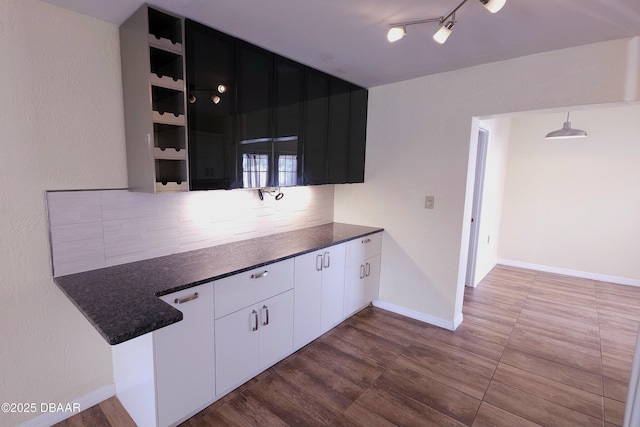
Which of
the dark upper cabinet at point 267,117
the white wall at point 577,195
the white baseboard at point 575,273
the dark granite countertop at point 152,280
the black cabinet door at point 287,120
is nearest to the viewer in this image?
the dark granite countertop at point 152,280

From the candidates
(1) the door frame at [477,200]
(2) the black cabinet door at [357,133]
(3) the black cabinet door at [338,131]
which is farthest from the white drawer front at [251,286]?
(1) the door frame at [477,200]

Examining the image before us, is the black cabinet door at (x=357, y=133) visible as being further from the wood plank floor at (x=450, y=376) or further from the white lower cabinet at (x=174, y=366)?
the white lower cabinet at (x=174, y=366)

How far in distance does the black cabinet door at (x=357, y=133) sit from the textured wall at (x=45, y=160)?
199 cm

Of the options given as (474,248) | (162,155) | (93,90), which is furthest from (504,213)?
(93,90)

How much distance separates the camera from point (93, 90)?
5.93 ft

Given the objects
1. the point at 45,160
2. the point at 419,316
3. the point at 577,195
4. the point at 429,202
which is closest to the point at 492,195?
the point at 577,195

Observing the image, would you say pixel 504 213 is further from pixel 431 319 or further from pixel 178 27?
pixel 178 27

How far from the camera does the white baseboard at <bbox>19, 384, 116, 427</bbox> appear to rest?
5.65ft

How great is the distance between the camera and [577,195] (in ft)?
14.6

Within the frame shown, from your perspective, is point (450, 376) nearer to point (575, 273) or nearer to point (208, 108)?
point (208, 108)

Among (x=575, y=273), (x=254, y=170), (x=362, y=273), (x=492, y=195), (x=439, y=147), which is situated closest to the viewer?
(x=254, y=170)

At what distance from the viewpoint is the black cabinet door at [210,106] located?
1.82 m

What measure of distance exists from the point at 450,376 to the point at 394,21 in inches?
95.5

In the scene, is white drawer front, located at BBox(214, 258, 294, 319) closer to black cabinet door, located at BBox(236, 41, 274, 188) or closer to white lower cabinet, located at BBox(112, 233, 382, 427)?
white lower cabinet, located at BBox(112, 233, 382, 427)
